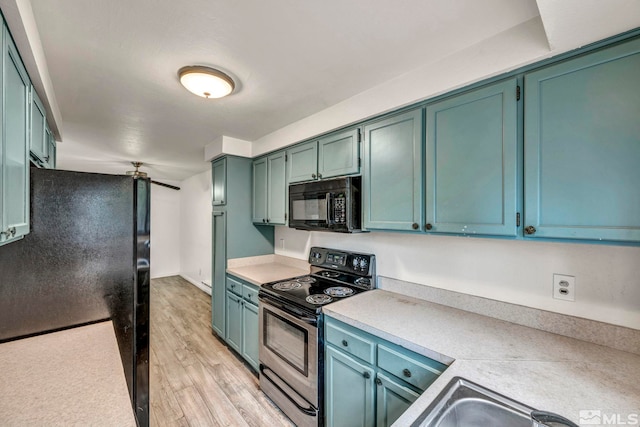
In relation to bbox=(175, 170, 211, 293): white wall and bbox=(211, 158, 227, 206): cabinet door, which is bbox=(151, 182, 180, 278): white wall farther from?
bbox=(211, 158, 227, 206): cabinet door

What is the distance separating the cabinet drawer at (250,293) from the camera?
93.7 inches

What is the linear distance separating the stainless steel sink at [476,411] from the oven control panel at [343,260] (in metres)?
1.18

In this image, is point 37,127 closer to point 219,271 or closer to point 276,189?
point 276,189

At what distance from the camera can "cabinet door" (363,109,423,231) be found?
1586 mm

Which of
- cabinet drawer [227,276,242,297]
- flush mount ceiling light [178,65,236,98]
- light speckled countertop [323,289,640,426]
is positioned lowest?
cabinet drawer [227,276,242,297]

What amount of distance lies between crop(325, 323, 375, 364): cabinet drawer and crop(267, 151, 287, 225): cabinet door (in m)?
1.25

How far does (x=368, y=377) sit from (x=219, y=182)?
2503 mm

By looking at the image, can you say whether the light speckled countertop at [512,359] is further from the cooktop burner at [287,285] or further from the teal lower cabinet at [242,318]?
the teal lower cabinet at [242,318]

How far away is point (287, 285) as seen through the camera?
7.16 ft

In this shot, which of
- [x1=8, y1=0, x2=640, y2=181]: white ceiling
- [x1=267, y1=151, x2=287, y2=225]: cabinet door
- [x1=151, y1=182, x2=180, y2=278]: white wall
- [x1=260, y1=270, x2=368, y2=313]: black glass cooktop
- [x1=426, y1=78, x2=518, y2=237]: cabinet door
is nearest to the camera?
[x1=8, y1=0, x2=640, y2=181]: white ceiling

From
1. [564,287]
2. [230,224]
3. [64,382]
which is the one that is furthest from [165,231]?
[564,287]

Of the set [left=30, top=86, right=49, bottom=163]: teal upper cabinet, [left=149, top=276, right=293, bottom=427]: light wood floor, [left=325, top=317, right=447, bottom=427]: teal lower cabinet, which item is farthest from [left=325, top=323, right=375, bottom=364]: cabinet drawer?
[left=30, top=86, right=49, bottom=163]: teal upper cabinet

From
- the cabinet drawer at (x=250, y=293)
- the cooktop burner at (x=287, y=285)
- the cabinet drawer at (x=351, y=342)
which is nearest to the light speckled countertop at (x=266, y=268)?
the cabinet drawer at (x=250, y=293)

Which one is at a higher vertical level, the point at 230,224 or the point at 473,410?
the point at 230,224
